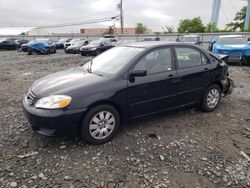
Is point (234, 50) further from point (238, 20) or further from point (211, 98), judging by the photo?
point (238, 20)

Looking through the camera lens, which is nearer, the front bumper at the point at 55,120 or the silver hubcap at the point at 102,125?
the front bumper at the point at 55,120

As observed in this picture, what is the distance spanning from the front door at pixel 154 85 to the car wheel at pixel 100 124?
0.35m

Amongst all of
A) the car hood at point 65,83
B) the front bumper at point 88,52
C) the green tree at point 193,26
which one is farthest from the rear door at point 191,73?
the green tree at point 193,26

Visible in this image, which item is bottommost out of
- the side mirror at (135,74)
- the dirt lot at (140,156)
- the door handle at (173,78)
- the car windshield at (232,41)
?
the dirt lot at (140,156)

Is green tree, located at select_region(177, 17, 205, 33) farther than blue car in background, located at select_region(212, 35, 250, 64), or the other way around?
green tree, located at select_region(177, 17, 205, 33)

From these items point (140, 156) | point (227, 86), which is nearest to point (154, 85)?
point (140, 156)

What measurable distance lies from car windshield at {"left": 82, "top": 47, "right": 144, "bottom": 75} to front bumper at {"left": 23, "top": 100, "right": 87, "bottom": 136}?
951mm

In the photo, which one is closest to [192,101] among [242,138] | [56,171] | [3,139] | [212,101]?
[212,101]

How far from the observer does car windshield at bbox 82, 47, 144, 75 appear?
3530 millimetres

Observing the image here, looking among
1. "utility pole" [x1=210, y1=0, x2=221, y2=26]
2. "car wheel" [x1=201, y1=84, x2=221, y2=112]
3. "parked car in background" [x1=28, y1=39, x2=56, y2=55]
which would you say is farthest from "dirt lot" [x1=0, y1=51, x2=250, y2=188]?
"utility pole" [x1=210, y1=0, x2=221, y2=26]

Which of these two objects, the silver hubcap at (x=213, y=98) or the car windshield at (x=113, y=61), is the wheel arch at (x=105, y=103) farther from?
the silver hubcap at (x=213, y=98)

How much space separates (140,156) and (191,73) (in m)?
2.00

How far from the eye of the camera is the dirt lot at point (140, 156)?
2.54 m

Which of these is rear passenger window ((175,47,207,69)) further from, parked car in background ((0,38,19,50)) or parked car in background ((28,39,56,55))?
parked car in background ((0,38,19,50))
